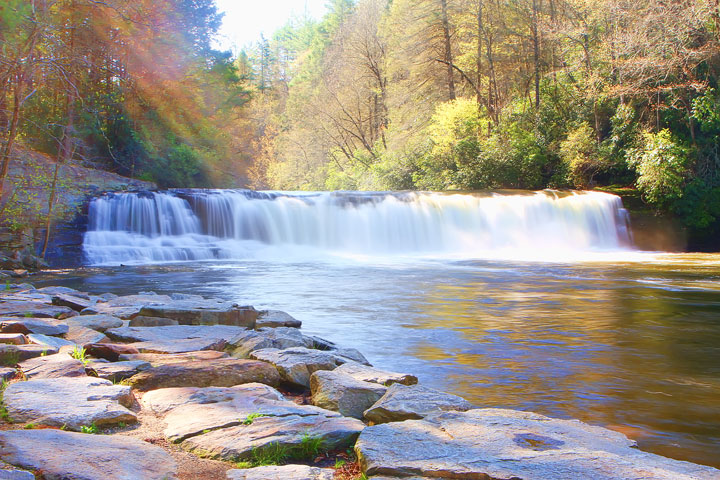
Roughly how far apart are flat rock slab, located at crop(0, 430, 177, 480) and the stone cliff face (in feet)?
27.7

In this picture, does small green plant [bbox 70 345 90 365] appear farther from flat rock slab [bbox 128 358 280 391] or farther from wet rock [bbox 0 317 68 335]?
wet rock [bbox 0 317 68 335]

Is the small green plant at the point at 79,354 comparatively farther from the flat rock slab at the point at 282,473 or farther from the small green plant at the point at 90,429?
the flat rock slab at the point at 282,473

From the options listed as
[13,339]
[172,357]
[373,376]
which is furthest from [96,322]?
[373,376]

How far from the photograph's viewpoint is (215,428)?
10.8 ft

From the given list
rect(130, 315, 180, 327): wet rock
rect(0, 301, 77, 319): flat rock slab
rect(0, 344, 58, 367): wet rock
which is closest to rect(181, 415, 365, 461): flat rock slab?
rect(0, 344, 58, 367): wet rock

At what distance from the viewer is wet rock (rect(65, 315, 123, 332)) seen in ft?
20.5

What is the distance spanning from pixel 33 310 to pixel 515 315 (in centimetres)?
655

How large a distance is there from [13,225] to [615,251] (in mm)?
19281

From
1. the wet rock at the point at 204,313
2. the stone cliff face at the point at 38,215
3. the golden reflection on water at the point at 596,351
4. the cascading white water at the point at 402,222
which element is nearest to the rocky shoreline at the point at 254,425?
the golden reflection on water at the point at 596,351

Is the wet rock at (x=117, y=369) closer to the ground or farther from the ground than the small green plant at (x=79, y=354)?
closer to the ground

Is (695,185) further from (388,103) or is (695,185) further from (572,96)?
(388,103)

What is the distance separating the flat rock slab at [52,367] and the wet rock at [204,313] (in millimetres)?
2663

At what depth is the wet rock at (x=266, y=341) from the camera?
5.56m

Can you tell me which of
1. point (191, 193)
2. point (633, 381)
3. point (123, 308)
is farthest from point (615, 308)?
point (191, 193)
